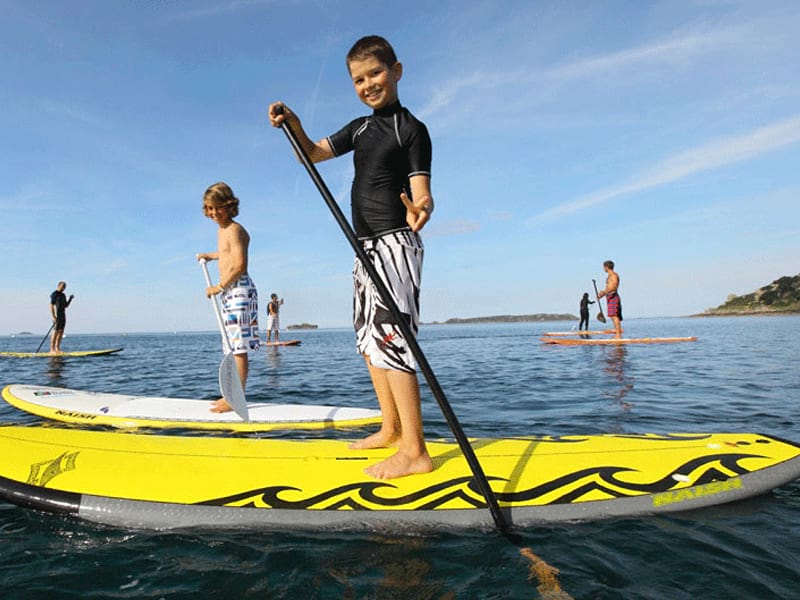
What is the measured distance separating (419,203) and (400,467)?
152cm

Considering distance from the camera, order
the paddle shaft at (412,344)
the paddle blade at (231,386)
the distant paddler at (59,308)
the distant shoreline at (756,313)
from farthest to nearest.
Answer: the distant shoreline at (756,313) < the distant paddler at (59,308) < the paddle blade at (231,386) < the paddle shaft at (412,344)

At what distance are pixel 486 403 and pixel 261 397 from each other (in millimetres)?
3626

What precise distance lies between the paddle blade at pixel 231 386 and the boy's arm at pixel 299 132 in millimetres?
2388

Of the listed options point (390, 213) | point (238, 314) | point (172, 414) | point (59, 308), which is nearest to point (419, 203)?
point (390, 213)

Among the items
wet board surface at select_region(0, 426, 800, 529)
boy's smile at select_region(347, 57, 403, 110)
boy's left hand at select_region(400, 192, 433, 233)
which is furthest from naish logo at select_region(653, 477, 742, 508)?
boy's smile at select_region(347, 57, 403, 110)

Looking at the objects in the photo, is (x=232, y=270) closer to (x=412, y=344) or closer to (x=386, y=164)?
(x=386, y=164)

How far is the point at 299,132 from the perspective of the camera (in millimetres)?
2838

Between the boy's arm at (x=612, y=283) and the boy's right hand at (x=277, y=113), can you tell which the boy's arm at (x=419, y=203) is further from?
the boy's arm at (x=612, y=283)

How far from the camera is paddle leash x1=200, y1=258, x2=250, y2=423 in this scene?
4.44 m

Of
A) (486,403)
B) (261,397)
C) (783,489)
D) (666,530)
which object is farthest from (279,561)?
(261,397)

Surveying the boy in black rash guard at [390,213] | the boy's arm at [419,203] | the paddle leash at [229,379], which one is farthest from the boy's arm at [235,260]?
the boy's arm at [419,203]

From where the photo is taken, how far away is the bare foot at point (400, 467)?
2.67m

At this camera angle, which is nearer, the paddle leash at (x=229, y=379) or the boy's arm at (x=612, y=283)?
the paddle leash at (x=229, y=379)

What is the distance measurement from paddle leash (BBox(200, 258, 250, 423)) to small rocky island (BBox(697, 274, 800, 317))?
106690 mm
